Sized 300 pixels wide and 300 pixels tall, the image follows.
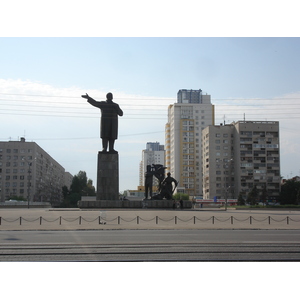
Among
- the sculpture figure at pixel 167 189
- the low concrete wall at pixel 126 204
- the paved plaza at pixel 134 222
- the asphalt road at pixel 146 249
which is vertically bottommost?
→ the paved plaza at pixel 134 222

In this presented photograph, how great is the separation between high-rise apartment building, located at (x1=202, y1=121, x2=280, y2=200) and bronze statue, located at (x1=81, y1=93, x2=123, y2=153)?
5143 cm

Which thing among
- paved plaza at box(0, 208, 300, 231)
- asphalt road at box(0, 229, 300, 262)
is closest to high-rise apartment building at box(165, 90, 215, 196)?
paved plaza at box(0, 208, 300, 231)

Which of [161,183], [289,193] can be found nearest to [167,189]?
[161,183]

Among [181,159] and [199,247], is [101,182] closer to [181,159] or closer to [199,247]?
[199,247]

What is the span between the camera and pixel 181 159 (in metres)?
109

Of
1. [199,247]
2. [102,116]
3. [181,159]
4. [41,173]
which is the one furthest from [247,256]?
[181,159]

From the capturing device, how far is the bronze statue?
4275 centimetres

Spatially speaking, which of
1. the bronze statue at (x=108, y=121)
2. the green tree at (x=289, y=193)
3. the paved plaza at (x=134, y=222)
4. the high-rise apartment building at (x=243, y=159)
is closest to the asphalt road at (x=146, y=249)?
the paved plaza at (x=134, y=222)

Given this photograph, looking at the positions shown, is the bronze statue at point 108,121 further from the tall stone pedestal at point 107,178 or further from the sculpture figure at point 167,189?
the sculpture figure at point 167,189

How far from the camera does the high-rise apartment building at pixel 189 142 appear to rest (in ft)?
355

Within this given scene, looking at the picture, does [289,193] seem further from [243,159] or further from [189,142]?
[189,142]

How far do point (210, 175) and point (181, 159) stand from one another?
16198 millimetres

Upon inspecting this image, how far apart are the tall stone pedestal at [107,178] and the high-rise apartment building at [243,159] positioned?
52.7 meters

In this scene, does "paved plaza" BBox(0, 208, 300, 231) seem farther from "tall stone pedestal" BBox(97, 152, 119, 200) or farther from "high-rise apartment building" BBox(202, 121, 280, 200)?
"high-rise apartment building" BBox(202, 121, 280, 200)
